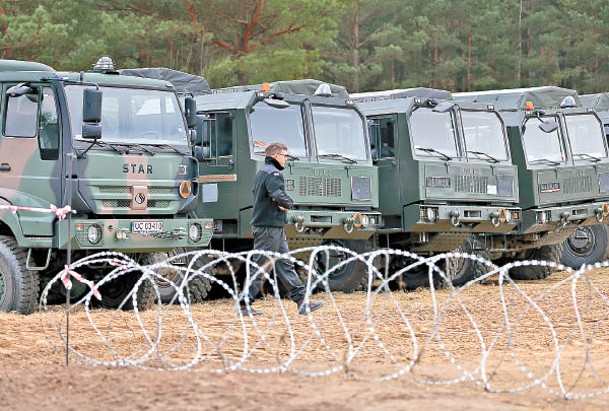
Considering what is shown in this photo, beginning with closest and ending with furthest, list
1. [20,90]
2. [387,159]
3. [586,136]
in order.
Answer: [20,90], [387,159], [586,136]

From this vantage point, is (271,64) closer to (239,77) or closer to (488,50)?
(239,77)

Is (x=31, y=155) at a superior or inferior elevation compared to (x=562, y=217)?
superior

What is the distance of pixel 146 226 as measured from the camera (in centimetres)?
1397

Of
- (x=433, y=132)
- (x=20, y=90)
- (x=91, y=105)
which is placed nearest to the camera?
(x=91, y=105)

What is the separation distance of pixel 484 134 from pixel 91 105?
300 inches

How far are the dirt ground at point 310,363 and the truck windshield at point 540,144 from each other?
17.3 feet

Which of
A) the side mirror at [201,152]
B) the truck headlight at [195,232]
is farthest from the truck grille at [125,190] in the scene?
the side mirror at [201,152]

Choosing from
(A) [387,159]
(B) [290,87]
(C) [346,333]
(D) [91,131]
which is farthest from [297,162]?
(C) [346,333]

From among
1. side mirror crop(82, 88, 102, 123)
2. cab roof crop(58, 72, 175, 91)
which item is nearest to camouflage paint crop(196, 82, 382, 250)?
cab roof crop(58, 72, 175, 91)

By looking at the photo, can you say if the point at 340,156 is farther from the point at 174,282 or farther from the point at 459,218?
the point at 174,282

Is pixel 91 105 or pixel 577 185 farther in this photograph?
pixel 577 185

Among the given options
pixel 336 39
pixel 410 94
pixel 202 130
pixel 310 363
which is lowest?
pixel 310 363

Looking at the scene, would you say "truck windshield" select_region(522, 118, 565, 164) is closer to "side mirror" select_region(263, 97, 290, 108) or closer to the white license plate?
"side mirror" select_region(263, 97, 290, 108)

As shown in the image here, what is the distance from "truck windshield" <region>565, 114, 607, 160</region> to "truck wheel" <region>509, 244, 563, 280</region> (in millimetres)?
1582
